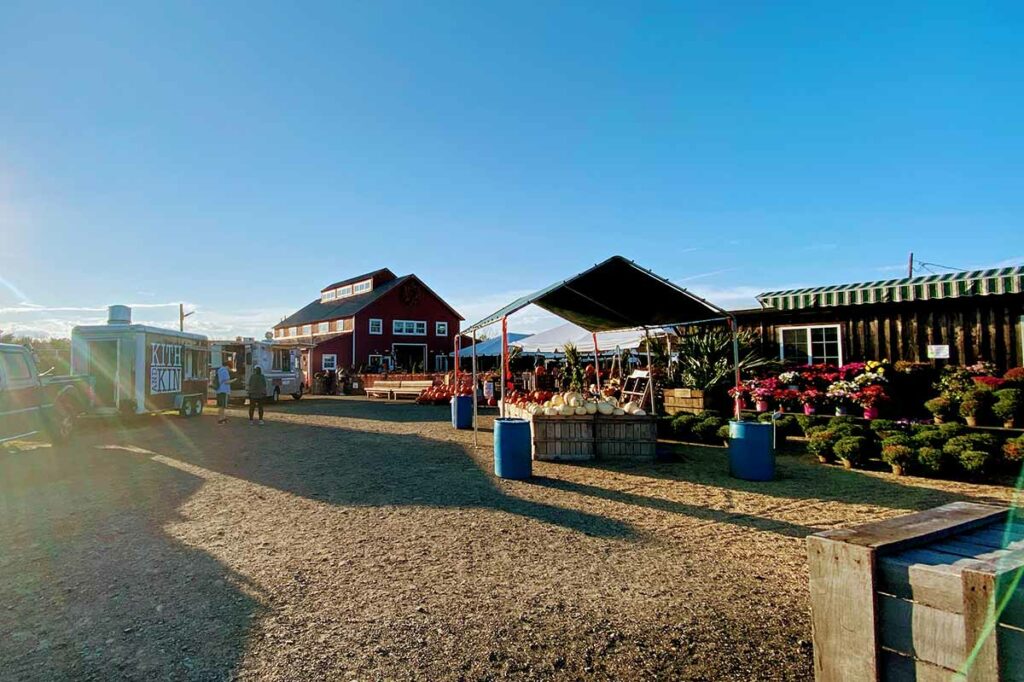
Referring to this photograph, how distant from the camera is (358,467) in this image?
367 inches

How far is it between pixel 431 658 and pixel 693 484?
529 centimetres

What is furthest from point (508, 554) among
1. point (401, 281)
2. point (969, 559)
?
point (401, 281)

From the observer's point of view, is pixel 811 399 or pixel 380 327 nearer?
pixel 811 399

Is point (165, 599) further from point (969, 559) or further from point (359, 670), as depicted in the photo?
point (969, 559)

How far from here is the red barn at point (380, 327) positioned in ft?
124

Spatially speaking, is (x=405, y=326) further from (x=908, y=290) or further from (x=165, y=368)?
(x=908, y=290)

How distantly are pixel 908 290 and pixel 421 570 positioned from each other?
39.5 ft

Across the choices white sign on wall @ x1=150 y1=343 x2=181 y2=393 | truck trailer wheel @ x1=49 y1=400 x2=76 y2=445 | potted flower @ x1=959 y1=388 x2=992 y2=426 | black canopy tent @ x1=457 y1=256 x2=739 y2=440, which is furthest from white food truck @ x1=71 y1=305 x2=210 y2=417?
potted flower @ x1=959 y1=388 x2=992 y2=426

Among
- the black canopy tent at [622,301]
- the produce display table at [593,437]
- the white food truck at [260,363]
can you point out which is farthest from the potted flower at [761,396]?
the white food truck at [260,363]

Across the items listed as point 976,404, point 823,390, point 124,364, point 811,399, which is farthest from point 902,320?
point 124,364

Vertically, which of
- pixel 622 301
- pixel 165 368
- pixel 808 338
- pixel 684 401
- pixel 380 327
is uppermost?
pixel 380 327

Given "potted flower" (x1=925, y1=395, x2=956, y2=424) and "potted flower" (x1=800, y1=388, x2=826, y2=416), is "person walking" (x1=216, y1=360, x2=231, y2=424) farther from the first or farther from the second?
"potted flower" (x1=925, y1=395, x2=956, y2=424)

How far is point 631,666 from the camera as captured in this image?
315cm

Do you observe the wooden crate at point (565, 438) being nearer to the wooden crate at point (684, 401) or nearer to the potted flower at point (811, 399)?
the wooden crate at point (684, 401)
